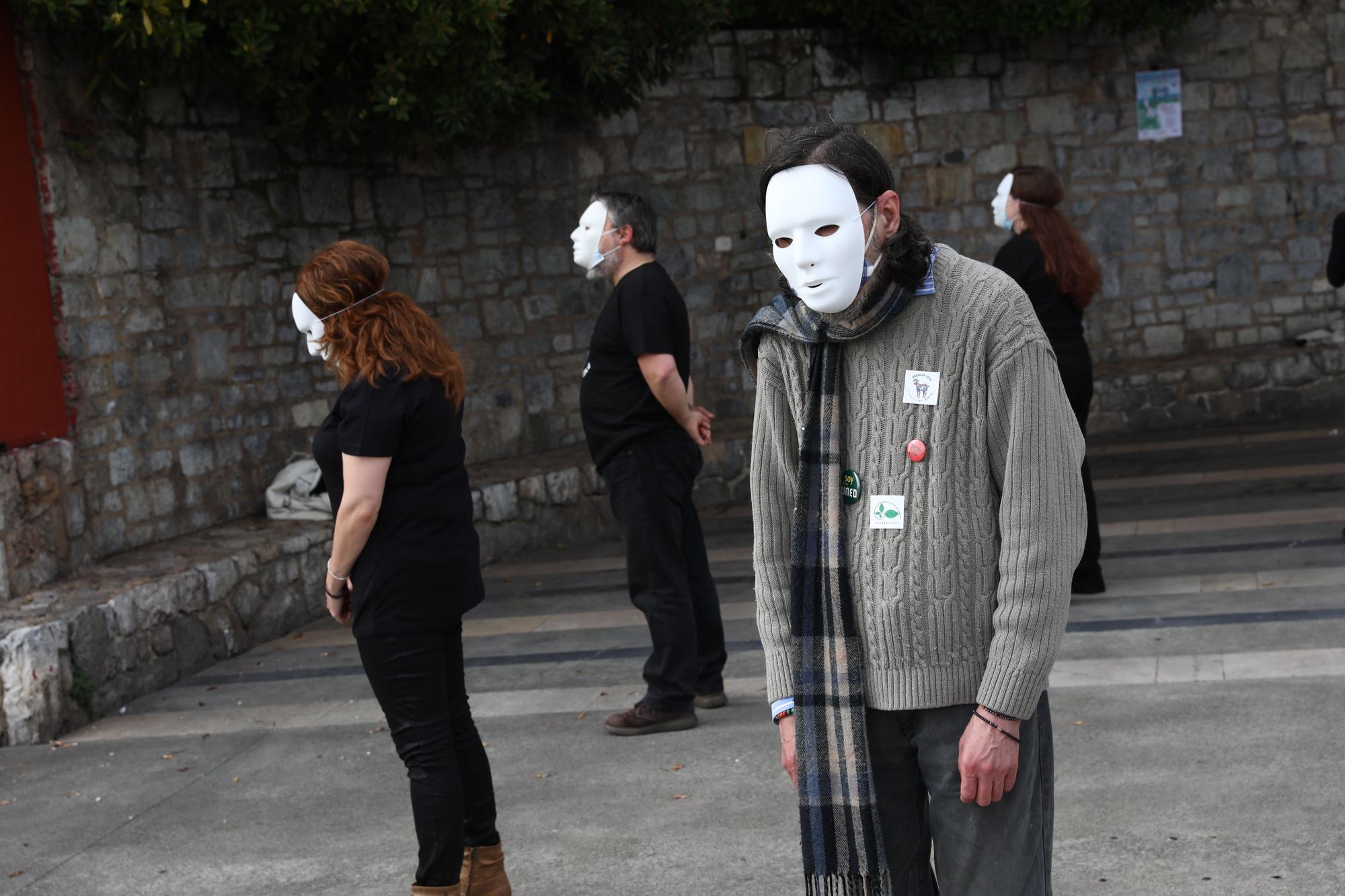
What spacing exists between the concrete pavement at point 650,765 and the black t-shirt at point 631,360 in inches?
40.8

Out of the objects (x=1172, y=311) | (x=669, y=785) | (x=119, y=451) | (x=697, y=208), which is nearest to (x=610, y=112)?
(x=697, y=208)

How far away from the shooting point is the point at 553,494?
9367mm

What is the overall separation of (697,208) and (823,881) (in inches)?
348

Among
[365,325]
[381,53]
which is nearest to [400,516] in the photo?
[365,325]

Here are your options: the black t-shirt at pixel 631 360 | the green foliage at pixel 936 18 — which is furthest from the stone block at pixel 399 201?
the black t-shirt at pixel 631 360

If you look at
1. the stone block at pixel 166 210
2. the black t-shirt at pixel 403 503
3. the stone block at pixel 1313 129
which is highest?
the stone block at pixel 1313 129

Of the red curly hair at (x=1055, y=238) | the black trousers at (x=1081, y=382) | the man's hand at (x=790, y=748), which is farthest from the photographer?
the black trousers at (x=1081, y=382)

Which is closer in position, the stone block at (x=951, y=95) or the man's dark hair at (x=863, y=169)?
the man's dark hair at (x=863, y=169)

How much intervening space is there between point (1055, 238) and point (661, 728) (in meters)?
2.67

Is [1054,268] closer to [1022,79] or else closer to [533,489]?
[533,489]

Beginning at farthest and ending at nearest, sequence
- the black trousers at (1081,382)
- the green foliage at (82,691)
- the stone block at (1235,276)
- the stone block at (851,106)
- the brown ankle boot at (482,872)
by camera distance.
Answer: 1. the stone block at (1235,276)
2. the stone block at (851,106)
3. the black trousers at (1081,382)
4. the green foliage at (82,691)
5. the brown ankle boot at (482,872)

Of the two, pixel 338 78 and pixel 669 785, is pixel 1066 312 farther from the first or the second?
pixel 338 78

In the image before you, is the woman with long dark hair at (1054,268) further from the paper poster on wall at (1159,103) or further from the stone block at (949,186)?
the paper poster on wall at (1159,103)

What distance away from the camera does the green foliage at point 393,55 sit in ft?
22.5
